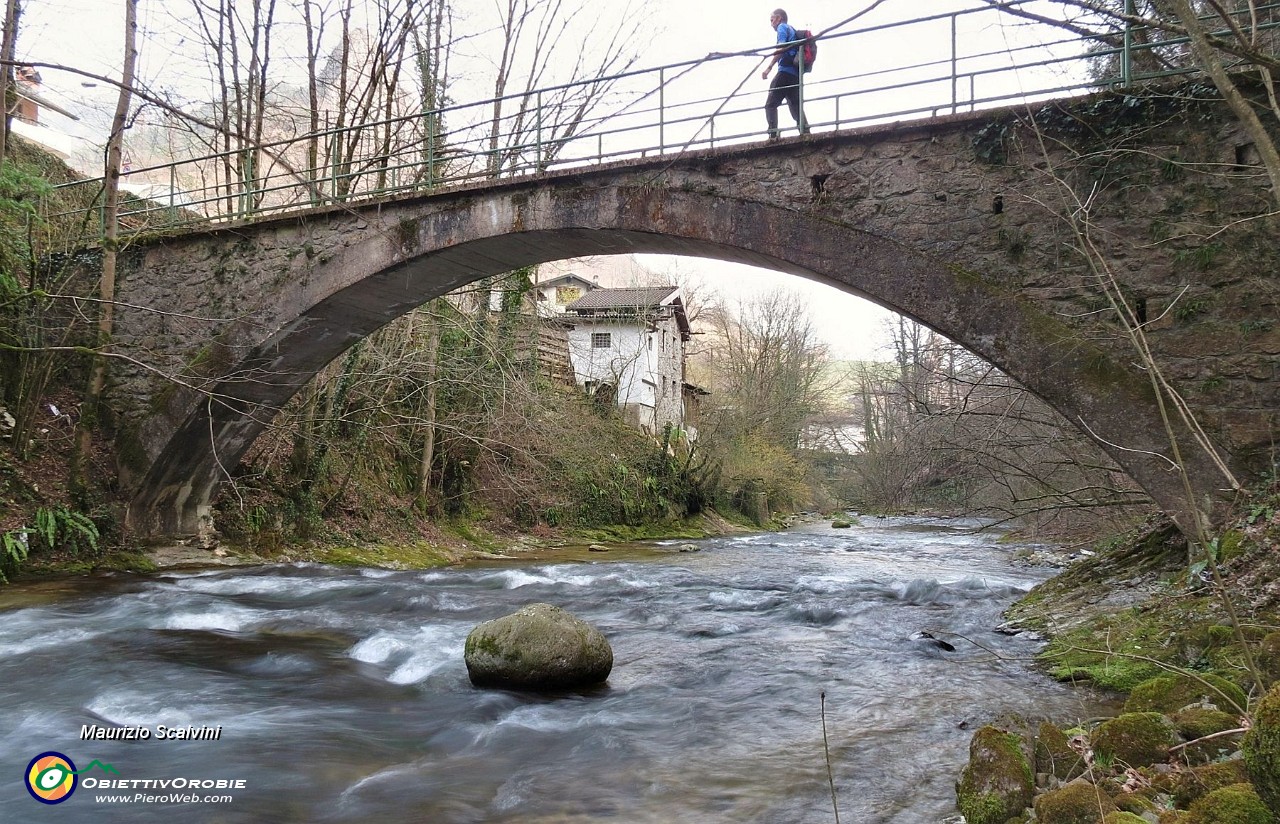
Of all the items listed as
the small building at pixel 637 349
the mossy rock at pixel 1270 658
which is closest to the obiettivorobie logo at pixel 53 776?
the mossy rock at pixel 1270 658

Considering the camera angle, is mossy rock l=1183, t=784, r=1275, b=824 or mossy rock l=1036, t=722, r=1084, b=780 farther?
mossy rock l=1036, t=722, r=1084, b=780

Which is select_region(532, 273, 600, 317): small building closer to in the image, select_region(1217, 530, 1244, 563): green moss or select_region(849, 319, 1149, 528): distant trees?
select_region(849, 319, 1149, 528): distant trees

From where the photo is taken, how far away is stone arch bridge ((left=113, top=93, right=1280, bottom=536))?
19.3 feet

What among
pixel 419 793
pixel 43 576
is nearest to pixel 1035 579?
pixel 419 793

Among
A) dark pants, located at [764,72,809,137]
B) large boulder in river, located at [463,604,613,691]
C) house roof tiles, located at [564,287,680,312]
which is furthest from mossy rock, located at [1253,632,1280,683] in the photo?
house roof tiles, located at [564,287,680,312]

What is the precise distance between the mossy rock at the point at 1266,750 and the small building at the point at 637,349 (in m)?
22.0

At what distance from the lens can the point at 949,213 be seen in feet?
22.2

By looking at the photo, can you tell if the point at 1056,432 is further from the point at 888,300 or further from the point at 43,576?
the point at 43,576

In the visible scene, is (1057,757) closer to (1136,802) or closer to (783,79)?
(1136,802)

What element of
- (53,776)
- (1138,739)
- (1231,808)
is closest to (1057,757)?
(1138,739)

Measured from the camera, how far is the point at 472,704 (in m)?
5.52

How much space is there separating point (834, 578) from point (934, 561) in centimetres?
333

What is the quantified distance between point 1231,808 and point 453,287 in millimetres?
9078

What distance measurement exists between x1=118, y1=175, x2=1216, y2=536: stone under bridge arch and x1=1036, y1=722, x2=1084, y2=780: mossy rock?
278 cm
